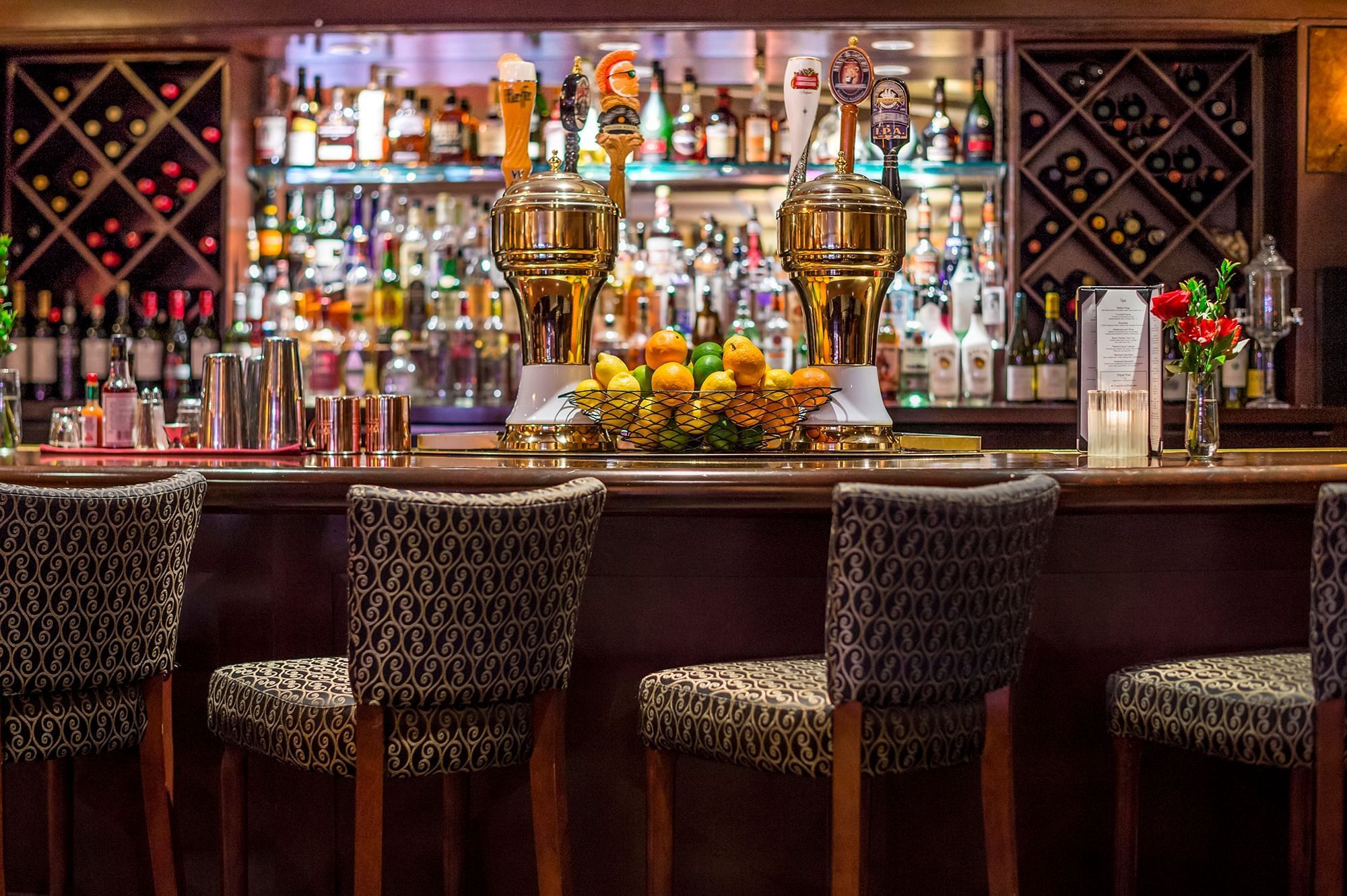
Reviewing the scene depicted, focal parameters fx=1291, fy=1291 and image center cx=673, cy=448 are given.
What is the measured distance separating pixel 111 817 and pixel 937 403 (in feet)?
8.36

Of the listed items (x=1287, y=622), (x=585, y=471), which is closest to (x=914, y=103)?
(x=1287, y=622)

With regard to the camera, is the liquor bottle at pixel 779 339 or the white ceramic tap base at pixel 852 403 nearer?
the white ceramic tap base at pixel 852 403

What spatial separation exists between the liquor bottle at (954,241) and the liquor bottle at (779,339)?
0.52 metres

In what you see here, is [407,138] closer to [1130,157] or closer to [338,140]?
[338,140]

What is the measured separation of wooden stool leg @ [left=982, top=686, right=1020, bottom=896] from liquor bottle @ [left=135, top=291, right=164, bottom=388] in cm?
326

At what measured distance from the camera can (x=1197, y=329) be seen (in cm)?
200

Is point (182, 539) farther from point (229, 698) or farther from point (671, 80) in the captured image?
point (671, 80)

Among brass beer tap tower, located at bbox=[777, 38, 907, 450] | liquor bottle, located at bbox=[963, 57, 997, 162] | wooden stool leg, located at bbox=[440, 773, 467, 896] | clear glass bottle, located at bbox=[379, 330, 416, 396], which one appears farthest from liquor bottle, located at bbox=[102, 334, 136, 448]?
liquor bottle, located at bbox=[963, 57, 997, 162]

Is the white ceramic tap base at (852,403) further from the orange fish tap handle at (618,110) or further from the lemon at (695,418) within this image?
the orange fish tap handle at (618,110)

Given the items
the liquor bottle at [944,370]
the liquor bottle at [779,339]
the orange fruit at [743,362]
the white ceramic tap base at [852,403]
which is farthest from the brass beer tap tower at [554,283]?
the liquor bottle at [944,370]

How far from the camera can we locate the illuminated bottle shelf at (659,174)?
399 centimetres

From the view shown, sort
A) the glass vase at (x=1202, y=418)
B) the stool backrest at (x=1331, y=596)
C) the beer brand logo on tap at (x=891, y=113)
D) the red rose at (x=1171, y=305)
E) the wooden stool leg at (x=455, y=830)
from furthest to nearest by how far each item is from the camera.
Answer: the beer brand logo on tap at (x=891, y=113), the glass vase at (x=1202, y=418), the red rose at (x=1171, y=305), the wooden stool leg at (x=455, y=830), the stool backrest at (x=1331, y=596)

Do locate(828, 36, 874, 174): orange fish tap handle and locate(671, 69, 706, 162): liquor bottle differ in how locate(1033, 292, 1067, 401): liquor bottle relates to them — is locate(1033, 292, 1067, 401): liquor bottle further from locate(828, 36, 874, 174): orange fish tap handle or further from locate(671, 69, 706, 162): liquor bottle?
locate(828, 36, 874, 174): orange fish tap handle

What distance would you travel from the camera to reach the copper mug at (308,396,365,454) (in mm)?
2154
